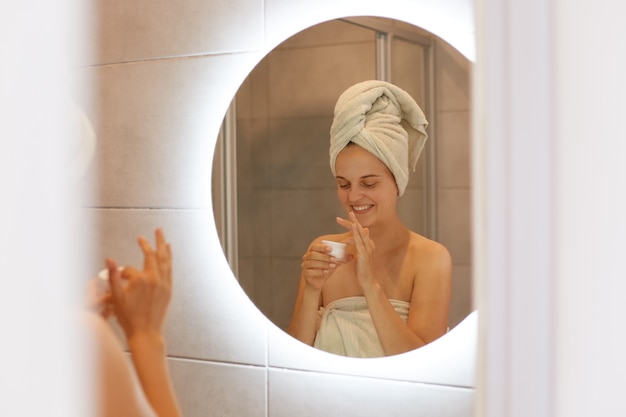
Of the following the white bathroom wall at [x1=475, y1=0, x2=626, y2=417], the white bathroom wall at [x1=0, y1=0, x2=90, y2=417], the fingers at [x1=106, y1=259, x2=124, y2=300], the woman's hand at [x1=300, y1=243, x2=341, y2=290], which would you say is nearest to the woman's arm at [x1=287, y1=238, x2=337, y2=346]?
the woman's hand at [x1=300, y1=243, x2=341, y2=290]

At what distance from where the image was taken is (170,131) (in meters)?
0.76

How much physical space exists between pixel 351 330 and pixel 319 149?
25 cm

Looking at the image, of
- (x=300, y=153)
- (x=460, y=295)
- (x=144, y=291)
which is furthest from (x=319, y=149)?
(x=144, y=291)

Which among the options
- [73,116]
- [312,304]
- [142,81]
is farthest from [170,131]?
[73,116]

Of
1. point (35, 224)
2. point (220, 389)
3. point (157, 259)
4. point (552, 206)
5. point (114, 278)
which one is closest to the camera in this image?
point (35, 224)

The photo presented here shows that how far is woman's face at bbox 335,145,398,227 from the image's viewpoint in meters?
0.87

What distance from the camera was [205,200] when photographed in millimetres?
833

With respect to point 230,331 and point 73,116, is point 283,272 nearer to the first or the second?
point 230,331

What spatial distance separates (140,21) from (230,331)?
389mm

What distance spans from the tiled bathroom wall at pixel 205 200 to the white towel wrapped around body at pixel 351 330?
0.06 feet

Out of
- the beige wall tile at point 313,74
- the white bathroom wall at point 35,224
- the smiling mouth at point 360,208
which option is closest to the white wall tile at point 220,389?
the smiling mouth at point 360,208

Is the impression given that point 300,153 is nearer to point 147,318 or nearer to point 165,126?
point 165,126

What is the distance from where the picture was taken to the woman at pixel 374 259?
0.88 metres

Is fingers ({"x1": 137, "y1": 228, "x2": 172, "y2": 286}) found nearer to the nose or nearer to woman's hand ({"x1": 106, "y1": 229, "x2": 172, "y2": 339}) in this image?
woman's hand ({"x1": 106, "y1": 229, "x2": 172, "y2": 339})
